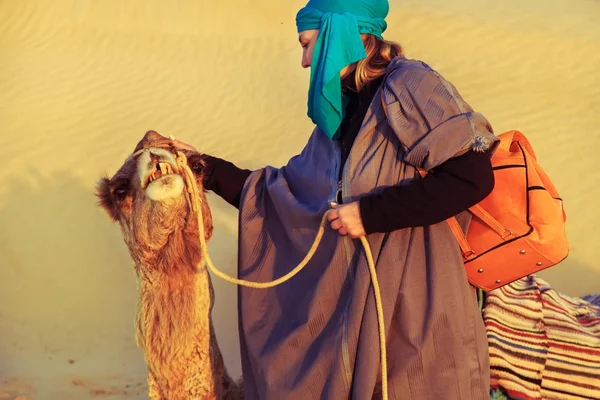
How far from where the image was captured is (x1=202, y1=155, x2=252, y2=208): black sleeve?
8.80ft

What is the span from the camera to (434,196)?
6.43ft

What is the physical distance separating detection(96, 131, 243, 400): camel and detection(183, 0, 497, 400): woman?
0.27 m

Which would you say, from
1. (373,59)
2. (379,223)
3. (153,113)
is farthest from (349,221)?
(153,113)

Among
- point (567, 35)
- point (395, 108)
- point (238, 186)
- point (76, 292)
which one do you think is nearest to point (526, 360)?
point (395, 108)

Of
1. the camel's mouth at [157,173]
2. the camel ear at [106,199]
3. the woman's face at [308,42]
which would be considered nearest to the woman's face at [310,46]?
the woman's face at [308,42]

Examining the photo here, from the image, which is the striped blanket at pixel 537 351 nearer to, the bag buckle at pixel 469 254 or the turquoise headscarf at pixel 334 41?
the bag buckle at pixel 469 254

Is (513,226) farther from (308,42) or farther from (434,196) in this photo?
(308,42)

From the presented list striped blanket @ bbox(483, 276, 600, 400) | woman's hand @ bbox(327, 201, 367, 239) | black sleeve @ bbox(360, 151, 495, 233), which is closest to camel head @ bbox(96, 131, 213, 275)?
woman's hand @ bbox(327, 201, 367, 239)

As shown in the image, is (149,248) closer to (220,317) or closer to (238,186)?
(238,186)

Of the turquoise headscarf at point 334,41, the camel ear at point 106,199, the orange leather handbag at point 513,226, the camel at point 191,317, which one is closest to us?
the orange leather handbag at point 513,226

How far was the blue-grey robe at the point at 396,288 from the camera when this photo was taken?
2.01 meters

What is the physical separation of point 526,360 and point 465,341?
1.37 feet

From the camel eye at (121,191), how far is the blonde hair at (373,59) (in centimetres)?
82

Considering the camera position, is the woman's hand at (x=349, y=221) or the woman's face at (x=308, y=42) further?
the woman's face at (x=308, y=42)
